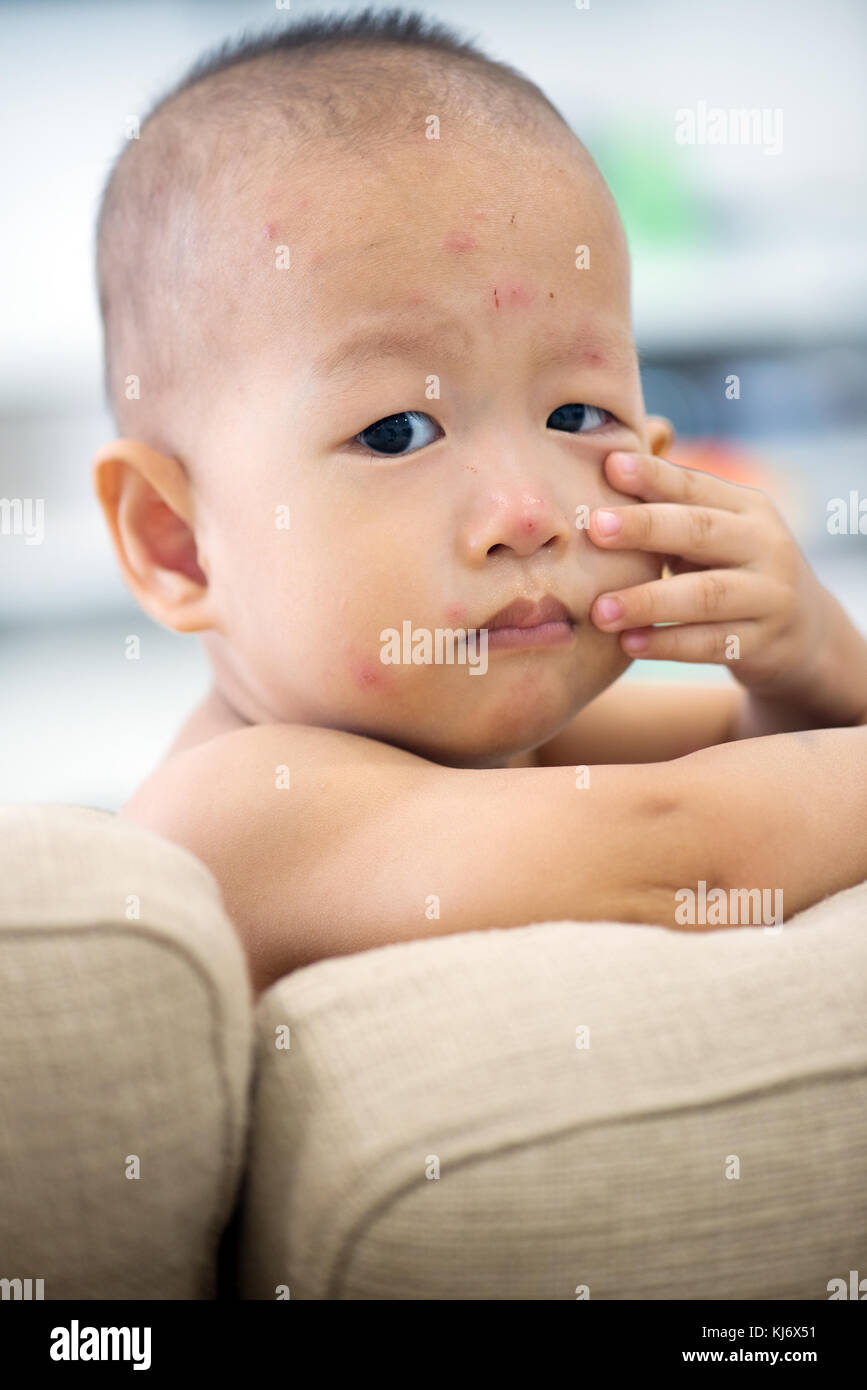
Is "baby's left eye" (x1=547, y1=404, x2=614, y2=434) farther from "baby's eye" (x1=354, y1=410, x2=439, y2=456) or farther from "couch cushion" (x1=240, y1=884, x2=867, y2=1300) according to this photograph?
"couch cushion" (x1=240, y1=884, x2=867, y2=1300)

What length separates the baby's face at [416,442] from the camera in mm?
902

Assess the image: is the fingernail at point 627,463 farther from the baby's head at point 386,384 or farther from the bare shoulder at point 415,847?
the bare shoulder at point 415,847

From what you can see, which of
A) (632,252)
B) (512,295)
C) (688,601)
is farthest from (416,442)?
(632,252)

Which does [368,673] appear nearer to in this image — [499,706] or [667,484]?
[499,706]

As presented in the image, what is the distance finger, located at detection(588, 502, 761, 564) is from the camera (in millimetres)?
938

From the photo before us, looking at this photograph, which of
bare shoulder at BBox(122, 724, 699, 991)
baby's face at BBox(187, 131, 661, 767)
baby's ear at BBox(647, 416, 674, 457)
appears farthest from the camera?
baby's ear at BBox(647, 416, 674, 457)

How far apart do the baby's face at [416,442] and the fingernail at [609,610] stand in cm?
1

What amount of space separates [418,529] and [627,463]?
0.64 ft

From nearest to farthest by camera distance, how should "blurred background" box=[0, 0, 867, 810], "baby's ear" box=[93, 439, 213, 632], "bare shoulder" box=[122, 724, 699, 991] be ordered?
"bare shoulder" box=[122, 724, 699, 991]
"baby's ear" box=[93, 439, 213, 632]
"blurred background" box=[0, 0, 867, 810]

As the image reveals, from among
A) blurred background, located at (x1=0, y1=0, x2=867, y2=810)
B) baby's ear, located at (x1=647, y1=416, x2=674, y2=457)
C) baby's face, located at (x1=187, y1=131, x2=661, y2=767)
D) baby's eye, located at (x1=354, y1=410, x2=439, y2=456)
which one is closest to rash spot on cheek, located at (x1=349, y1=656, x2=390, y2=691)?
baby's face, located at (x1=187, y1=131, x2=661, y2=767)

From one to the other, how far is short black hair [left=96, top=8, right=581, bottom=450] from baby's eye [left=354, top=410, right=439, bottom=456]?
0.20m

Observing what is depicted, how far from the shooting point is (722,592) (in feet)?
3.20

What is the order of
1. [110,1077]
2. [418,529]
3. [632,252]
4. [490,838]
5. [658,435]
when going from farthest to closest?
[632,252], [658,435], [418,529], [490,838], [110,1077]

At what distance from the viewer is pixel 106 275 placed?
1.13 metres
